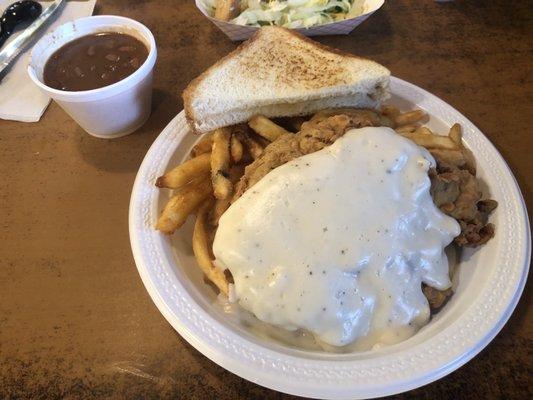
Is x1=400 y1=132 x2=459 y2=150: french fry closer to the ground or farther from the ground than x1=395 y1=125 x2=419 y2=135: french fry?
farther from the ground

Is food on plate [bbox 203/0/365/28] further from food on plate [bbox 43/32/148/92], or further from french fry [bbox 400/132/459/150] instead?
french fry [bbox 400/132/459/150]

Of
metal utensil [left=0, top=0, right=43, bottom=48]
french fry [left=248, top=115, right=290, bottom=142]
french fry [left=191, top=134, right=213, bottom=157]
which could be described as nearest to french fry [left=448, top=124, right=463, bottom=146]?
french fry [left=248, top=115, right=290, bottom=142]

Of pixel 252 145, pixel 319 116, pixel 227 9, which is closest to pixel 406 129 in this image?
pixel 319 116

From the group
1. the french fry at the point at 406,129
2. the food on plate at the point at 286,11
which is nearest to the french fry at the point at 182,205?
the french fry at the point at 406,129

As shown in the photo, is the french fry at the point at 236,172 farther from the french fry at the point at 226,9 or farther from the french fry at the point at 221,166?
the french fry at the point at 226,9

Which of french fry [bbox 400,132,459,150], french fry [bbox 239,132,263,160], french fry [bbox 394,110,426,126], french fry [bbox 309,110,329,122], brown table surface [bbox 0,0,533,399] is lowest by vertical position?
brown table surface [bbox 0,0,533,399]

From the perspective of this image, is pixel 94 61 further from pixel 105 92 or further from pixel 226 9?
pixel 226 9

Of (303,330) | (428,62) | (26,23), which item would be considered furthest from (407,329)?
(26,23)
